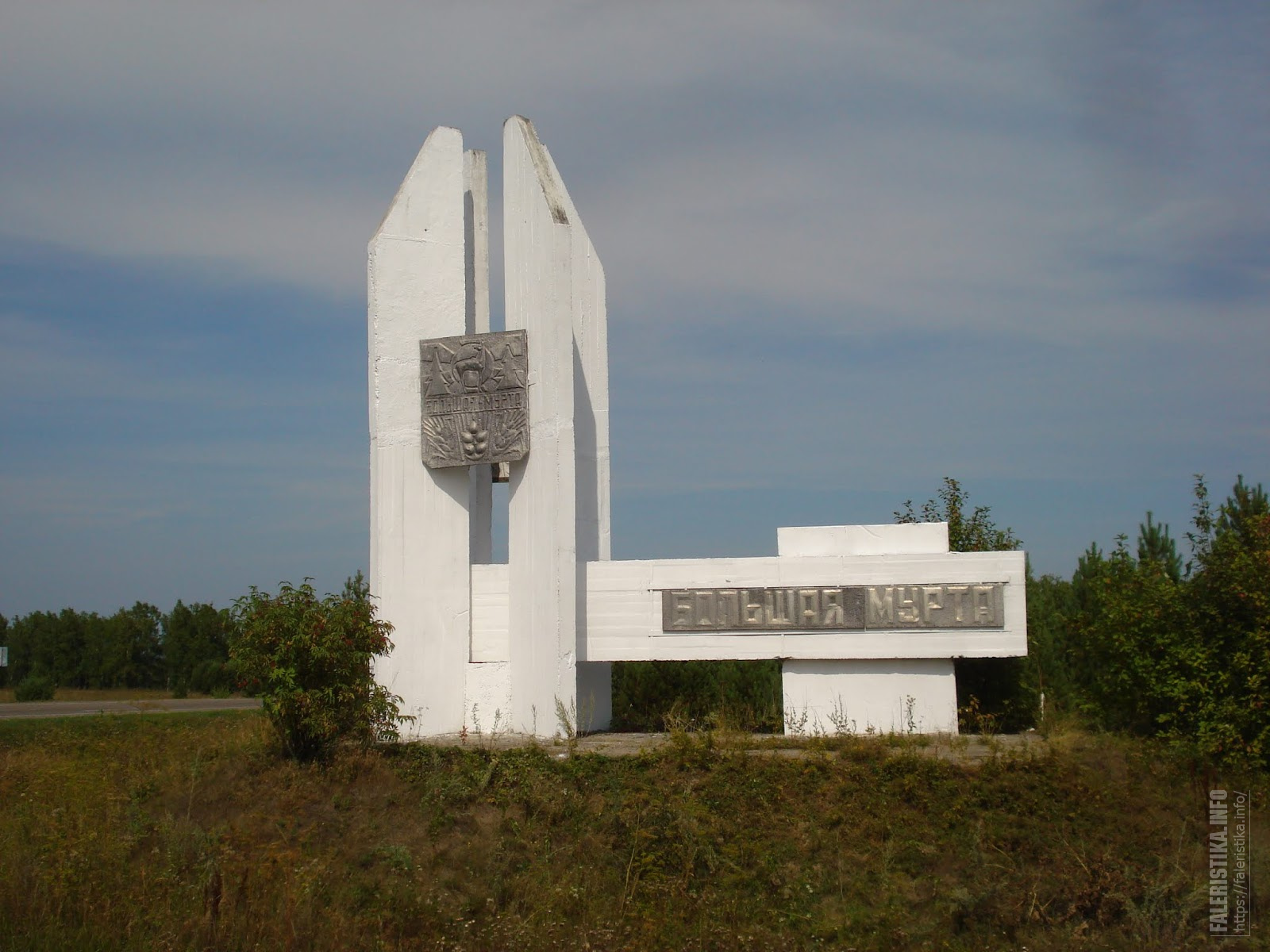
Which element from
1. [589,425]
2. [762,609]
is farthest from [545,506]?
[762,609]

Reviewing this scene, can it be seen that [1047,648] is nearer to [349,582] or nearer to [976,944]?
[976,944]

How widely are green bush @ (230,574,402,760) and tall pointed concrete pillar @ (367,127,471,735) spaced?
2142 millimetres

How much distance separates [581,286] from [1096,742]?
10805 millimetres

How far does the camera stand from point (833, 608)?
18062 millimetres

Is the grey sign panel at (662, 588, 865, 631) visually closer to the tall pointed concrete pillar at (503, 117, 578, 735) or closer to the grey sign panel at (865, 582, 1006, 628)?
the grey sign panel at (865, 582, 1006, 628)

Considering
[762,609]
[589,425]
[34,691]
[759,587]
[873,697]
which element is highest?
[589,425]

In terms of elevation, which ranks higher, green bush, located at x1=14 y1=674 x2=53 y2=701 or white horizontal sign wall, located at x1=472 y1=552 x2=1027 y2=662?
white horizontal sign wall, located at x1=472 y1=552 x2=1027 y2=662

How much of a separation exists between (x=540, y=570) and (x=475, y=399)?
2.85 m

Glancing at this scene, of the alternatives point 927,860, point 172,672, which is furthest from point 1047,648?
point 172,672

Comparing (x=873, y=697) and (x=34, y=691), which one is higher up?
(x=873, y=697)

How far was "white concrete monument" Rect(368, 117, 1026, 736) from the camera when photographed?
17.8 m

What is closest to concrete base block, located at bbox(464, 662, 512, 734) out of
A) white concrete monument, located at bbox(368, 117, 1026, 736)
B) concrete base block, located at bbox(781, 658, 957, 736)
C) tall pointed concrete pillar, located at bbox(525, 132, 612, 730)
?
white concrete monument, located at bbox(368, 117, 1026, 736)

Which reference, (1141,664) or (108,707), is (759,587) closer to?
(1141,664)

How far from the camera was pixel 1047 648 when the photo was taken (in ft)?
64.6
